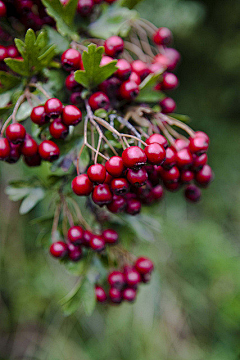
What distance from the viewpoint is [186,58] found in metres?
2.40

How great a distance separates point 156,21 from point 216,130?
115 cm

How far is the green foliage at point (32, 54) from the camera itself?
72 cm

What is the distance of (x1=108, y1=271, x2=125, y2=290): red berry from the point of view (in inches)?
38.3

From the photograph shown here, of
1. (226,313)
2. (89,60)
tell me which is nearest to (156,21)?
(89,60)

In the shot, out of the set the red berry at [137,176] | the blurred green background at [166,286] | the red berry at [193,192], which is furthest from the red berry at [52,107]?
the blurred green background at [166,286]

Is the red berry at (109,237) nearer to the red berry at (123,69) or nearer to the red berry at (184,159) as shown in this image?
the red berry at (184,159)

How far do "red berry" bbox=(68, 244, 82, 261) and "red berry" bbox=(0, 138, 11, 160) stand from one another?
0.34m

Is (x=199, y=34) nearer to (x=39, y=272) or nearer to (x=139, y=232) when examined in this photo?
(x=139, y=232)

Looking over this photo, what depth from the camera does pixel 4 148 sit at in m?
0.72

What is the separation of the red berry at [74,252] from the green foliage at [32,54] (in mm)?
514

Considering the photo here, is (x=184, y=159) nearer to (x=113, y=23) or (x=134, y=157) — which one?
(x=134, y=157)

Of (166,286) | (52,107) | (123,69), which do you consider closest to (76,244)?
(52,107)

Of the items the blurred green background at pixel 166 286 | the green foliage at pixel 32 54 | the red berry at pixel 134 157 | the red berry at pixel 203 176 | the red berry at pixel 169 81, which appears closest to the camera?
the red berry at pixel 134 157

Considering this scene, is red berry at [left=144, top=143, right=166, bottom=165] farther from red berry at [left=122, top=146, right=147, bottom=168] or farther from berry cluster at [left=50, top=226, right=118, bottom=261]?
berry cluster at [left=50, top=226, right=118, bottom=261]
